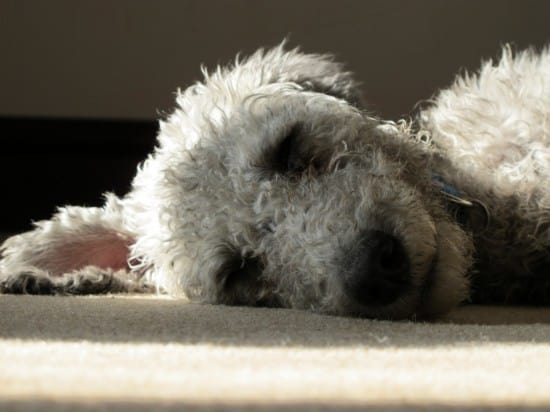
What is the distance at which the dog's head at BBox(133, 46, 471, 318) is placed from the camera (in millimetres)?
1806

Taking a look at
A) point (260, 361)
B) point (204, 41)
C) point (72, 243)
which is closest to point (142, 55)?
point (204, 41)

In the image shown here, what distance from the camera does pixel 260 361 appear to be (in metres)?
1.26

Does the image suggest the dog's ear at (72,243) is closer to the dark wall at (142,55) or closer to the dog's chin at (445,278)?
the dog's chin at (445,278)

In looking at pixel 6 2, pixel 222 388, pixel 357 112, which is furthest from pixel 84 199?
pixel 222 388

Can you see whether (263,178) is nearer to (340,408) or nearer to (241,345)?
(241,345)

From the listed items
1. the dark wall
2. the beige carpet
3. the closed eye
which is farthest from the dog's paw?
the dark wall

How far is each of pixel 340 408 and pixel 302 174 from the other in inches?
47.0

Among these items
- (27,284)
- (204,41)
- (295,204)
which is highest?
(204,41)

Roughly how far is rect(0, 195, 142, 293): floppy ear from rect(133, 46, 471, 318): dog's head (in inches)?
4.5

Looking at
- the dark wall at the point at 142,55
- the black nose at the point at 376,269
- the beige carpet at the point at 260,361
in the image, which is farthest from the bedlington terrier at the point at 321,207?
the dark wall at the point at 142,55

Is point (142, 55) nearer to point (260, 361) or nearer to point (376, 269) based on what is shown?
point (376, 269)

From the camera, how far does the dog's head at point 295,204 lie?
1806 millimetres

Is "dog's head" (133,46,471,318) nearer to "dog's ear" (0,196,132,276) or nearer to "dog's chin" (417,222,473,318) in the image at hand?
"dog's chin" (417,222,473,318)

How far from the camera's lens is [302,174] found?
2.10 m
